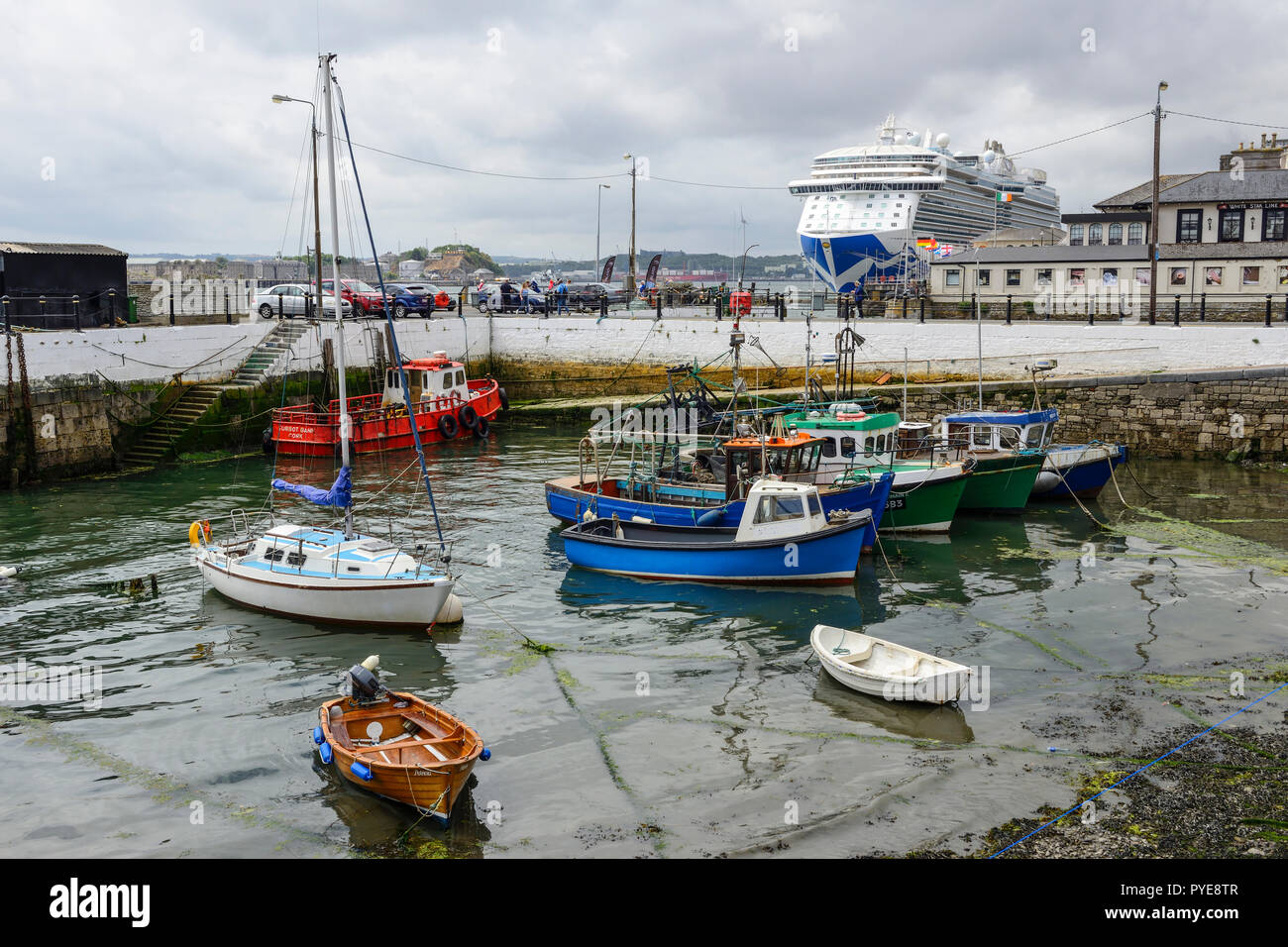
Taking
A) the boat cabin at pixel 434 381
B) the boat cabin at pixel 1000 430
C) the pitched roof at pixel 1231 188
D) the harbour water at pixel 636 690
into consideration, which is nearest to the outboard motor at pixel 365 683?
the harbour water at pixel 636 690

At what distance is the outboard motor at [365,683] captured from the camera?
11.9m

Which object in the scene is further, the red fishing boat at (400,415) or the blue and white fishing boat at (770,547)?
the red fishing boat at (400,415)

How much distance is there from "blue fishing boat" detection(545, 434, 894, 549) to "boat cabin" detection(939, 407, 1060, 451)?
14.1 ft

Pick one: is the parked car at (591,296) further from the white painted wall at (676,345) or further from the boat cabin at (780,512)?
the boat cabin at (780,512)

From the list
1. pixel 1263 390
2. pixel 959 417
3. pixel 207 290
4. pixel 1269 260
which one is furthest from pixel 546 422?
pixel 1269 260

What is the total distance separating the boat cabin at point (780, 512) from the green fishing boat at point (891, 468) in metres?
3.03

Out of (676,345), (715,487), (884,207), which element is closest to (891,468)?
(715,487)

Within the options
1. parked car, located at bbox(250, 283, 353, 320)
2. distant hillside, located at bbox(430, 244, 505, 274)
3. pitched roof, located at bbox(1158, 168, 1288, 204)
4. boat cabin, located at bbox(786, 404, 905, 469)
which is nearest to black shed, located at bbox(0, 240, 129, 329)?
parked car, located at bbox(250, 283, 353, 320)

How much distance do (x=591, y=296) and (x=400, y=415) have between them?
53.5ft

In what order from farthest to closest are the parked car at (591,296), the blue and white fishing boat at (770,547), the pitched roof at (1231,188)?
the parked car at (591,296), the pitched roof at (1231,188), the blue and white fishing boat at (770,547)

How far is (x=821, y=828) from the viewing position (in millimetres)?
10195

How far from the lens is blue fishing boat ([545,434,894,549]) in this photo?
20.1 metres

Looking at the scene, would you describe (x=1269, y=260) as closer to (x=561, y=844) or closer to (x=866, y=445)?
(x=866, y=445)
